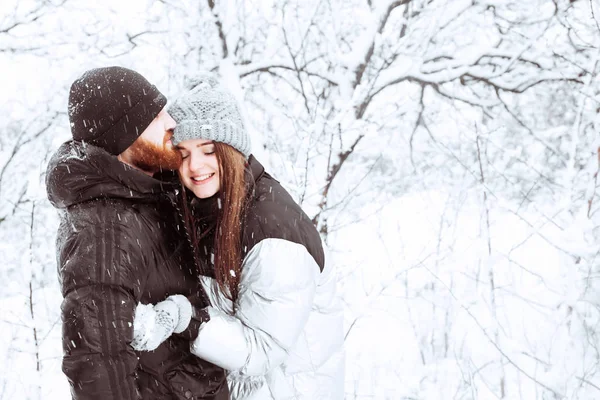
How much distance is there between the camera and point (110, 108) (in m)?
1.74

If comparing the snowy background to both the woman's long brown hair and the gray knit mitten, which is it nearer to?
the woman's long brown hair

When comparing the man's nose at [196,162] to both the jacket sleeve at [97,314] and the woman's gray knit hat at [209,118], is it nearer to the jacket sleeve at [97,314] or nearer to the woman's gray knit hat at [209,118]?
the woman's gray knit hat at [209,118]

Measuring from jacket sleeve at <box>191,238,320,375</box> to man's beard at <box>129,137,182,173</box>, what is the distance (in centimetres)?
48

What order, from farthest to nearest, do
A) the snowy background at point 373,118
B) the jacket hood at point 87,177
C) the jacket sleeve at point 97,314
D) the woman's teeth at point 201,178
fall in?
1. the snowy background at point 373,118
2. the woman's teeth at point 201,178
3. the jacket hood at point 87,177
4. the jacket sleeve at point 97,314

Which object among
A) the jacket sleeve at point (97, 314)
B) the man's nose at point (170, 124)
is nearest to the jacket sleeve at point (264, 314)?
the jacket sleeve at point (97, 314)

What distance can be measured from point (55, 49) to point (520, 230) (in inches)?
237

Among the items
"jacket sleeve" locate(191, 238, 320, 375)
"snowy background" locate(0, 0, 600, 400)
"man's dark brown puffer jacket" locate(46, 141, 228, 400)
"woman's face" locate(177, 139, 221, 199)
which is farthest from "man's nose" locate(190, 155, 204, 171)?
"snowy background" locate(0, 0, 600, 400)

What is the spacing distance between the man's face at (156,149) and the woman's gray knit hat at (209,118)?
1.3 inches

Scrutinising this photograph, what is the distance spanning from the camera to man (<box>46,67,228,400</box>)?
56.4 inches

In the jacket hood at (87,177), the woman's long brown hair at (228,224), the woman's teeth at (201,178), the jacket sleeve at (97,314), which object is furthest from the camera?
the woman's teeth at (201,178)

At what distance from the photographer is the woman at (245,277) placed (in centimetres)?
163

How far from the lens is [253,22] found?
15.3ft

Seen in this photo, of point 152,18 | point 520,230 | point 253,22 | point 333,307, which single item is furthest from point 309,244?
point 520,230

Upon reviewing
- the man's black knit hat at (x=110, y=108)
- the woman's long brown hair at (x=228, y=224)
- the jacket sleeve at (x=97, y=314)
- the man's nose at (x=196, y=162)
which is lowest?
the jacket sleeve at (x=97, y=314)
